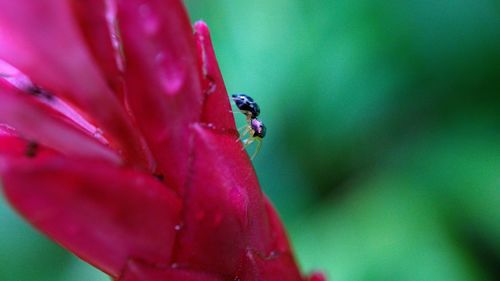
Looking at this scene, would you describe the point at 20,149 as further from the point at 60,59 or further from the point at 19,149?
the point at 60,59

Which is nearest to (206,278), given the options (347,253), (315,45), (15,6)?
(15,6)

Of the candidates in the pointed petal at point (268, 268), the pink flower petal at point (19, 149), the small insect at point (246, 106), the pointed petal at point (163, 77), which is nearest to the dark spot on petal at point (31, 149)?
the pink flower petal at point (19, 149)

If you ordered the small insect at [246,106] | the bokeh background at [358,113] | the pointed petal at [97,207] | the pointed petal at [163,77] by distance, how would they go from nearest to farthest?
the pointed petal at [97,207] → the pointed petal at [163,77] → the small insect at [246,106] → the bokeh background at [358,113]

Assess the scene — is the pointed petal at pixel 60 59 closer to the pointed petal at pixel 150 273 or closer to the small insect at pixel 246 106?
the pointed petal at pixel 150 273

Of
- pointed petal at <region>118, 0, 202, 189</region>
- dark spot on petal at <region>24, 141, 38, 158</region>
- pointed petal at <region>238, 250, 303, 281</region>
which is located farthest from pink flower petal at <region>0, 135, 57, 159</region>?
pointed petal at <region>238, 250, 303, 281</region>

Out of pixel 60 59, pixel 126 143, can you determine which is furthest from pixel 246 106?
pixel 60 59

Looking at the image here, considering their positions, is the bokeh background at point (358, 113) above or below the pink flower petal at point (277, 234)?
above

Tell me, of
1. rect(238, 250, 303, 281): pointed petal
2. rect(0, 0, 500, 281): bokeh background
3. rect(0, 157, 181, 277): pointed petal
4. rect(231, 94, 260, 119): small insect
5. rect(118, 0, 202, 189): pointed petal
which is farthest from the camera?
rect(0, 0, 500, 281): bokeh background

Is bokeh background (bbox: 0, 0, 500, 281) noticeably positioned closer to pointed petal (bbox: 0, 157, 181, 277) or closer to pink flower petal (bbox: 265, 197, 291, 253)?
pink flower petal (bbox: 265, 197, 291, 253)
